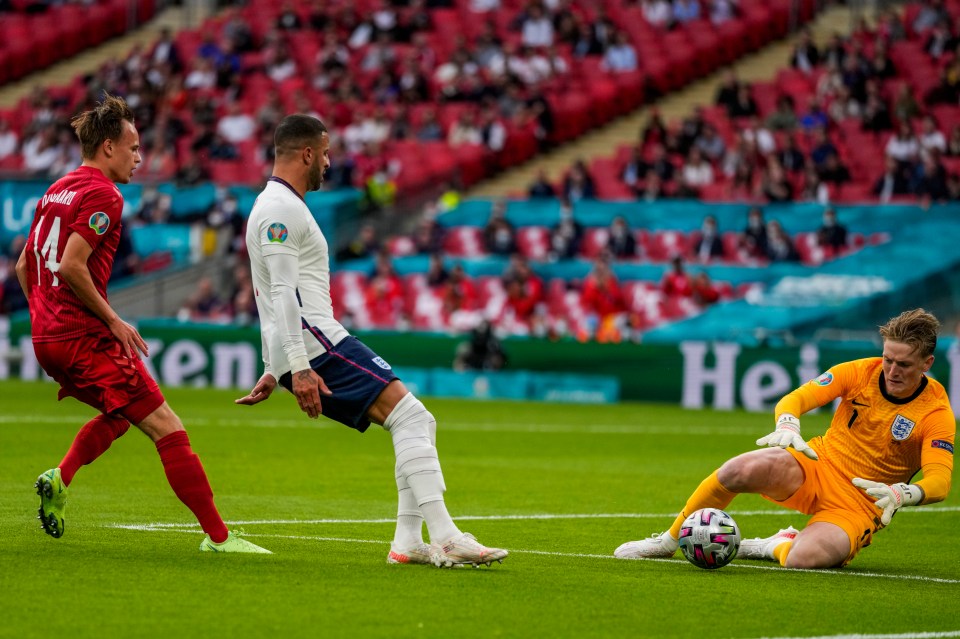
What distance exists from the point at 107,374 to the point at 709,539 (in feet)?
10.7

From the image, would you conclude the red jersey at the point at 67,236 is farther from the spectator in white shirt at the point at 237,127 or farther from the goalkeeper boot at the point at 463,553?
the spectator in white shirt at the point at 237,127

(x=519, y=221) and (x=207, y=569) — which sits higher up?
(x=519, y=221)

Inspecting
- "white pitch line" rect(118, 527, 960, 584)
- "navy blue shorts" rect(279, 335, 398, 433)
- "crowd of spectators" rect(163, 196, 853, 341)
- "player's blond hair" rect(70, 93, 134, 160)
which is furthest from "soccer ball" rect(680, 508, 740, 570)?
"crowd of spectators" rect(163, 196, 853, 341)

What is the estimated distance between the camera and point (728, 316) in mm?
24359

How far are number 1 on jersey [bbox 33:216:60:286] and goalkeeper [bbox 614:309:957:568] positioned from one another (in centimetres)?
343

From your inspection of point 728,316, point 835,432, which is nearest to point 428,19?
point 728,316

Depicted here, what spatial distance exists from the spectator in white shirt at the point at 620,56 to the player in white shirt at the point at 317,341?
25450mm

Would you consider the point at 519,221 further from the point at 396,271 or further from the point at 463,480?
the point at 463,480

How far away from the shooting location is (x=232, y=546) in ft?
26.9

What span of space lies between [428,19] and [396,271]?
8874mm

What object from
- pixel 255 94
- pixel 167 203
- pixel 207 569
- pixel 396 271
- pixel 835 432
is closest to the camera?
pixel 207 569

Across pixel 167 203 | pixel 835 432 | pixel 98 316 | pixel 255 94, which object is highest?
pixel 255 94

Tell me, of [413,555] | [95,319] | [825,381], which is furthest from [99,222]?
[825,381]

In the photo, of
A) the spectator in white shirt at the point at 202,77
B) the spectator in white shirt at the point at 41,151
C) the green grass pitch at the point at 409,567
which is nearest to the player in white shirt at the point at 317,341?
the green grass pitch at the point at 409,567
